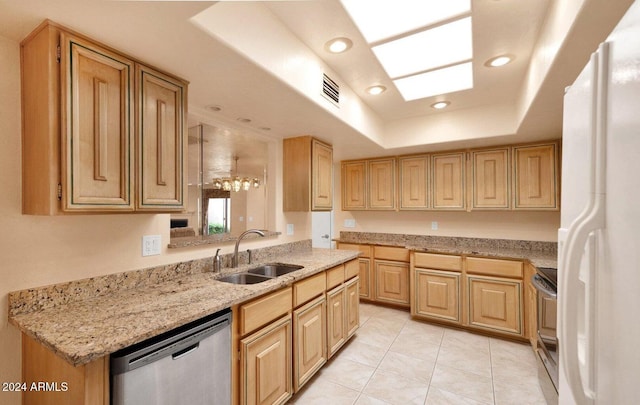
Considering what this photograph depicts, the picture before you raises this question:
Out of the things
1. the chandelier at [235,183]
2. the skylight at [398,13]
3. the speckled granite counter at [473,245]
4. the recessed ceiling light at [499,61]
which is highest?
the skylight at [398,13]

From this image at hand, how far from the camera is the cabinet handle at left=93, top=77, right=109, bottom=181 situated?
1252 mm

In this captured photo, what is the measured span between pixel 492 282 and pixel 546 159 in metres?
1.45

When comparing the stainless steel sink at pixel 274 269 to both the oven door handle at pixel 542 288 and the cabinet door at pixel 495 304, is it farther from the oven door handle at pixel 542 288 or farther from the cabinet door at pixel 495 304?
the cabinet door at pixel 495 304

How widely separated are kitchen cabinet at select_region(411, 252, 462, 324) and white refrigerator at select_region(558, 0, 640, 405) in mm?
2498

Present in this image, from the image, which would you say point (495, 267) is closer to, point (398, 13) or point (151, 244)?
point (398, 13)

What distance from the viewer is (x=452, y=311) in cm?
320

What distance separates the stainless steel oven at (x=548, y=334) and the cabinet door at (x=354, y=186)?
2.37 m

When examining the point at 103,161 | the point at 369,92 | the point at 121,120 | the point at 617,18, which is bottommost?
the point at 103,161

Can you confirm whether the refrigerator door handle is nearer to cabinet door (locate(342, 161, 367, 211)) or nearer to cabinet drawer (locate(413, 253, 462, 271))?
cabinet drawer (locate(413, 253, 462, 271))

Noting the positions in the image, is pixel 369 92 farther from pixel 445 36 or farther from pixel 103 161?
pixel 103 161

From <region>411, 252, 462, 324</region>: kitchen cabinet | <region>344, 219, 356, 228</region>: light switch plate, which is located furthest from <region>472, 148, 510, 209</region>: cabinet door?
<region>344, 219, 356, 228</region>: light switch plate

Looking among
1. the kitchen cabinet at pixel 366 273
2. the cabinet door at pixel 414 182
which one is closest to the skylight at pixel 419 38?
the cabinet door at pixel 414 182

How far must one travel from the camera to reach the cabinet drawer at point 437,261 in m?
3.19

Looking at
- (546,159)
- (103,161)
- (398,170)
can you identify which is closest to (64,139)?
(103,161)
